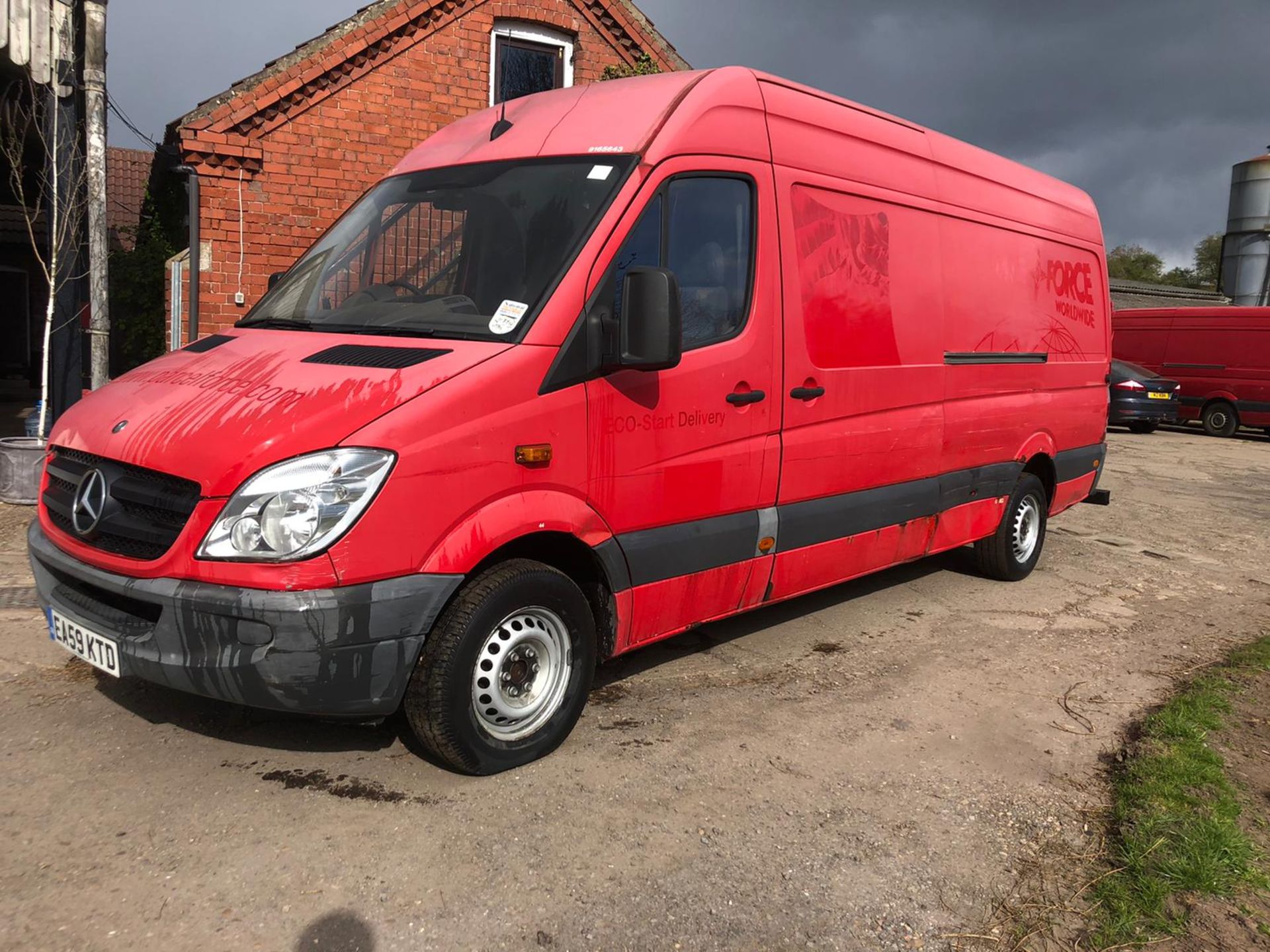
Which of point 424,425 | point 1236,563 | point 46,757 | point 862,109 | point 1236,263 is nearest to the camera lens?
point 424,425

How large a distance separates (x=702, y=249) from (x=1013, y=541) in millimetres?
3798

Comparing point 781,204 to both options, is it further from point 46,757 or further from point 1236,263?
point 1236,263

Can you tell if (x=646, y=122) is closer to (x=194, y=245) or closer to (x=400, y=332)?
(x=400, y=332)

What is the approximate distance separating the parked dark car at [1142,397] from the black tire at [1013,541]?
13.6 meters

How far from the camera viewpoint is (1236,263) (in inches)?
1465

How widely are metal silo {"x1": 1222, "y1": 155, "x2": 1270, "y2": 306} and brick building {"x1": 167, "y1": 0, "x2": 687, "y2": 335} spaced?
33.3 metres

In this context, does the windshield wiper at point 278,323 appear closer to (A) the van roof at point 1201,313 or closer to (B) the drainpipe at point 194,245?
(B) the drainpipe at point 194,245

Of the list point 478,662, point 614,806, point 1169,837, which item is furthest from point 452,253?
point 1169,837

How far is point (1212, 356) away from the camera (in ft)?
67.3

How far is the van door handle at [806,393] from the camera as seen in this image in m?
4.49

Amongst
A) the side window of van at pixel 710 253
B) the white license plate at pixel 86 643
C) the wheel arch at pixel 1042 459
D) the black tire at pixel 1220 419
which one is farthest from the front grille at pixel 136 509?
the black tire at pixel 1220 419

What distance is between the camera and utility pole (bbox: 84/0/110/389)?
813 cm

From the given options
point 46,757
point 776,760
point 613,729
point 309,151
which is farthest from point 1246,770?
point 309,151

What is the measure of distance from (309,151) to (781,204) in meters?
7.27
